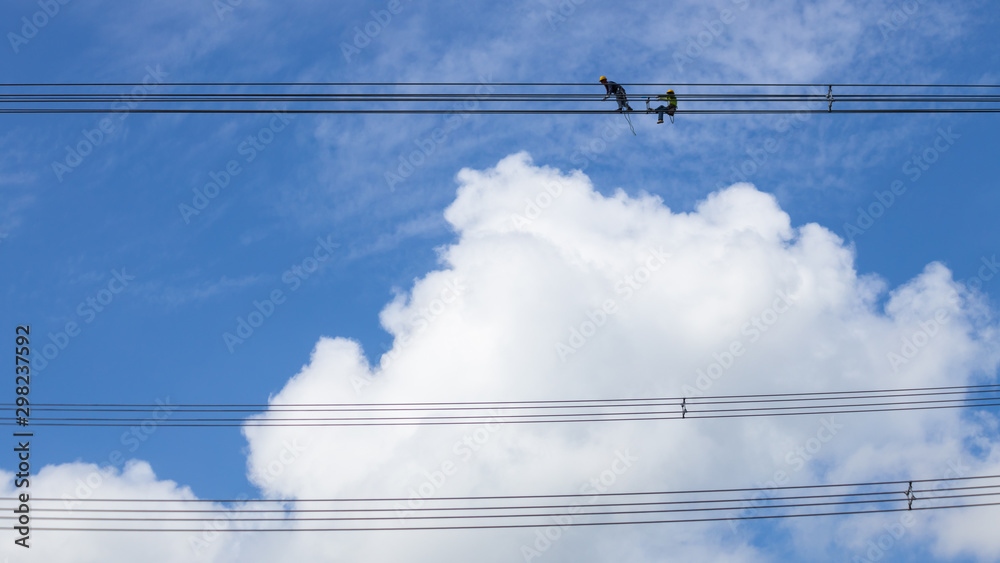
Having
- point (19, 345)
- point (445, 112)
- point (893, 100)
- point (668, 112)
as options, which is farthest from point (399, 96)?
point (19, 345)

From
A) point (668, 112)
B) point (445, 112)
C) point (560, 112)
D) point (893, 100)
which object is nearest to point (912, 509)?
point (893, 100)

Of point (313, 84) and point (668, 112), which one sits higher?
point (668, 112)

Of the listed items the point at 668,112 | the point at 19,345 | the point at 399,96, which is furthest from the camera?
the point at 19,345

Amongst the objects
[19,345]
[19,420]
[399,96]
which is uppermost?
[399,96]

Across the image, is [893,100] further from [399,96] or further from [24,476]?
[24,476]

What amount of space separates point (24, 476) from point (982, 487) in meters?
41.9

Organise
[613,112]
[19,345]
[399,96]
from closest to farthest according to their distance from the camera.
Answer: [399,96], [613,112], [19,345]

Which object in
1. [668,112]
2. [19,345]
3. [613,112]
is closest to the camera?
[613,112]

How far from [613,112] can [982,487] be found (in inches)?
866

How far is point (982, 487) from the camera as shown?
39469 mm

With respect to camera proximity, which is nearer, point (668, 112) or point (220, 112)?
point (220, 112)

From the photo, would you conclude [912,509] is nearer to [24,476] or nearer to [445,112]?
[445,112]

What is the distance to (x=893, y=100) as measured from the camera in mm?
38281

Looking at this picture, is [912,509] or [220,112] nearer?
[220,112]
